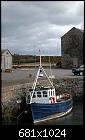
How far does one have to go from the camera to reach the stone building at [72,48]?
42750mm

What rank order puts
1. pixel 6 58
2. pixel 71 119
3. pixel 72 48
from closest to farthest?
pixel 71 119
pixel 72 48
pixel 6 58

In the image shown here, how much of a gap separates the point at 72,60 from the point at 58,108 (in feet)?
82.6

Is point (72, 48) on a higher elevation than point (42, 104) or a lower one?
higher

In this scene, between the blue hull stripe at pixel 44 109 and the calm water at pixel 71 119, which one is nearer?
the blue hull stripe at pixel 44 109

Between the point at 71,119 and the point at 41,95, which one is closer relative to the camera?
the point at 41,95

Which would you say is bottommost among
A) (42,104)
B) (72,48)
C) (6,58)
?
(42,104)

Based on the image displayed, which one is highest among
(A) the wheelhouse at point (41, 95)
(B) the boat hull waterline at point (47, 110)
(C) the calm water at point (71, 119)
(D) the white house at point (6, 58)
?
(D) the white house at point (6, 58)

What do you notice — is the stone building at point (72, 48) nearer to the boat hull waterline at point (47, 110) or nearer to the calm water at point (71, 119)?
the calm water at point (71, 119)

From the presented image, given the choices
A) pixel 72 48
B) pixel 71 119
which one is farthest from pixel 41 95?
pixel 72 48

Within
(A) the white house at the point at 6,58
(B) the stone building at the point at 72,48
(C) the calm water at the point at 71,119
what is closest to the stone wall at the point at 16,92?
(C) the calm water at the point at 71,119

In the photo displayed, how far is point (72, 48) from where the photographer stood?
44.1 m

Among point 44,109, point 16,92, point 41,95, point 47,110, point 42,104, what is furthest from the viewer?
point 16,92

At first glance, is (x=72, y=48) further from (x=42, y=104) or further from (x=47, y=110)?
(x=42, y=104)

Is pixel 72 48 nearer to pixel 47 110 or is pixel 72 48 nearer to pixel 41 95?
pixel 41 95
